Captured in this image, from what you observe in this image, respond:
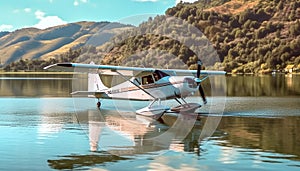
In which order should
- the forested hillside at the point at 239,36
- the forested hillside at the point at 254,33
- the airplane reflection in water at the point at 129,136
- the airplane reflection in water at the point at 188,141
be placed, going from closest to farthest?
the airplane reflection in water at the point at 188,141 < the airplane reflection in water at the point at 129,136 < the forested hillside at the point at 239,36 < the forested hillside at the point at 254,33

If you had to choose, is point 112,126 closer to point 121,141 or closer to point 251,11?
point 121,141

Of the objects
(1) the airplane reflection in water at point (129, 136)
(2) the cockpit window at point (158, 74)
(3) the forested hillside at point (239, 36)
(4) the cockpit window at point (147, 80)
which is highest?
(3) the forested hillside at point (239, 36)

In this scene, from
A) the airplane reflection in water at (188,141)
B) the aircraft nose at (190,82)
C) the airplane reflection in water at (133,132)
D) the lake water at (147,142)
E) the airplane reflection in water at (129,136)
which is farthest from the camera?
the aircraft nose at (190,82)

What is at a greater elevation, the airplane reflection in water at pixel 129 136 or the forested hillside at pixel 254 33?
the forested hillside at pixel 254 33

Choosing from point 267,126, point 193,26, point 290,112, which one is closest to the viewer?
point 267,126

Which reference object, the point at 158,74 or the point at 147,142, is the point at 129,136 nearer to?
the point at 147,142

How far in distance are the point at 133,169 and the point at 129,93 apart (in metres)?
10.4

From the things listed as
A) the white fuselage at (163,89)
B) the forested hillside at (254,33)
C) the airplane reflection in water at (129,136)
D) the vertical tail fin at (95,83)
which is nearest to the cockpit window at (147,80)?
the white fuselage at (163,89)

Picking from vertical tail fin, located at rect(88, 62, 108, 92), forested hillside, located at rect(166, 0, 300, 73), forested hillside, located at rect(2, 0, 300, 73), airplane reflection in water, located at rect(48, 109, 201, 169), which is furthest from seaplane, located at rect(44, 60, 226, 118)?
forested hillside, located at rect(166, 0, 300, 73)

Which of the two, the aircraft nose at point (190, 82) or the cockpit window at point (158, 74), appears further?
the cockpit window at point (158, 74)

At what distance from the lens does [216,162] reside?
351 inches

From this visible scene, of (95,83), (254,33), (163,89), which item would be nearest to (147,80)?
(163,89)

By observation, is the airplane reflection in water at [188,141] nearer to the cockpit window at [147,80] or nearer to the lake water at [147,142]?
A: the lake water at [147,142]

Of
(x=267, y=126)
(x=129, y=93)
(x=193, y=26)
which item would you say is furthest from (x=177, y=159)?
(x=193, y=26)
